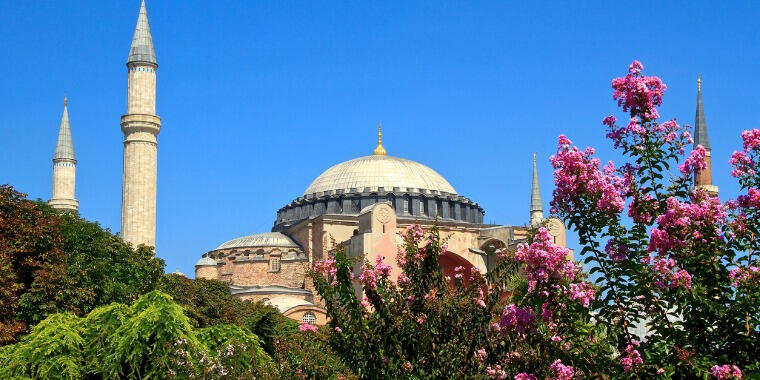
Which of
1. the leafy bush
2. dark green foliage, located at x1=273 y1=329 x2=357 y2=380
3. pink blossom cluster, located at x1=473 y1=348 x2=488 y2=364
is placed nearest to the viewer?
pink blossom cluster, located at x1=473 y1=348 x2=488 y2=364

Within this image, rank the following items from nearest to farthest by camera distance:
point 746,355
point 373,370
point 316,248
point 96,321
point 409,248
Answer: point 746,355, point 373,370, point 409,248, point 96,321, point 316,248

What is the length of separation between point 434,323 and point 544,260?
227 cm

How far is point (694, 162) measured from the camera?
8180 millimetres

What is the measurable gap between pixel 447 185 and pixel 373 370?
52330 millimetres

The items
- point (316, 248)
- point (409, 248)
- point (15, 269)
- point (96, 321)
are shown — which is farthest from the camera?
point (316, 248)

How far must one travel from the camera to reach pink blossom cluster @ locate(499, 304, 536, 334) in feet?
28.9

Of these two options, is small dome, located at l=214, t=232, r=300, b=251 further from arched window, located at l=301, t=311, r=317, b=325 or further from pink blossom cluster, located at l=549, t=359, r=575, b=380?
pink blossom cluster, located at l=549, t=359, r=575, b=380

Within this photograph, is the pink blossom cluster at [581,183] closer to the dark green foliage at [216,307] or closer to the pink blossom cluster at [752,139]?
the pink blossom cluster at [752,139]

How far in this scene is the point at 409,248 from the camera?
11.0 m

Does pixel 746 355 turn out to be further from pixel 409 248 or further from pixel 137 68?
pixel 137 68

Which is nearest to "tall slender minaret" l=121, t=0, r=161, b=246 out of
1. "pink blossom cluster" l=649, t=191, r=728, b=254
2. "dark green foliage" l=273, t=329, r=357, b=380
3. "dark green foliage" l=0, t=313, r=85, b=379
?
"dark green foliage" l=0, t=313, r=85, b=379

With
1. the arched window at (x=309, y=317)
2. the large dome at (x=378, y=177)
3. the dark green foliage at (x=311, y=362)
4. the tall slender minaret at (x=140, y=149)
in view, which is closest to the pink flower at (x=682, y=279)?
the dark green foliage at (x=311, y=362)

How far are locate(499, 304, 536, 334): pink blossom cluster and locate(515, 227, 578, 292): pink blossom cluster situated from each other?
42cm

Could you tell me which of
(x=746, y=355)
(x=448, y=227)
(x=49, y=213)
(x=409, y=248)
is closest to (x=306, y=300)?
(x=448, y=227)
